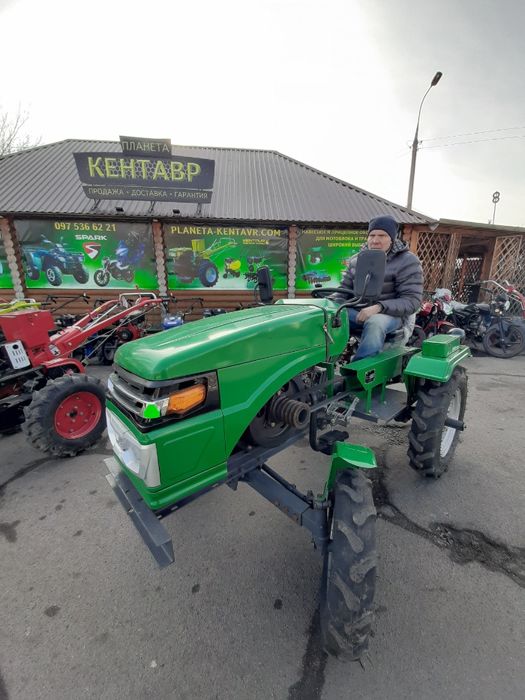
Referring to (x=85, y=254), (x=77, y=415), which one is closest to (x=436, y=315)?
(x=77, y=415)

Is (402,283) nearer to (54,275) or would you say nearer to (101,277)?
(101,277)

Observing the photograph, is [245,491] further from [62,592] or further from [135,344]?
[135,344]

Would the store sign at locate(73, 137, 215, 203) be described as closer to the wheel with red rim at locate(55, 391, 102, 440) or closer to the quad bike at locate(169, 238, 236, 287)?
the quad bike at locate(169, 238, 236, 287)

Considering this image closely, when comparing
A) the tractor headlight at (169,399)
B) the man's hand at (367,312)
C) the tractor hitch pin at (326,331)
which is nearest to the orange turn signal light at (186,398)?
the tractor headlight at (169,399)

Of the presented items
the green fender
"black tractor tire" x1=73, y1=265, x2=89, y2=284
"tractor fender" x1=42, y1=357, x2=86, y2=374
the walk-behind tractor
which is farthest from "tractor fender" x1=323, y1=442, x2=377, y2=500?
"black tractor tire" x1=73, y1=265, x2=89, y2=284

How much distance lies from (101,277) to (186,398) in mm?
8081

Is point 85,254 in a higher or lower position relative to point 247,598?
higher

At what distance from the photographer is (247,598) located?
1654mm

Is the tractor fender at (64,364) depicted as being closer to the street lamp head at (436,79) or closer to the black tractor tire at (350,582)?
the black tractor tire at (350,582)

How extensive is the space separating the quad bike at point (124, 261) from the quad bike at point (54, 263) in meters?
0.42

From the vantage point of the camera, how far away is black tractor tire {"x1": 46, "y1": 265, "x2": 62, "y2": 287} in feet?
26.2

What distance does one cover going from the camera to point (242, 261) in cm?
841

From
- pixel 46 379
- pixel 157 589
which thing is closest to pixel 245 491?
pixel 157 589

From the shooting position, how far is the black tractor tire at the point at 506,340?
6359 millimetres
